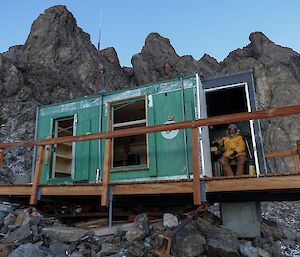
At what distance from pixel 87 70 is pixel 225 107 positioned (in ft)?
149

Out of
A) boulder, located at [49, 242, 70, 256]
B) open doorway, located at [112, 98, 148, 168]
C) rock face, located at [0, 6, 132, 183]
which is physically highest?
rock face, located at [0, 6, 132, 183]

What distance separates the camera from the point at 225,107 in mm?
11547

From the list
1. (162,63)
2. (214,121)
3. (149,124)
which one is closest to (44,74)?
(162,63)

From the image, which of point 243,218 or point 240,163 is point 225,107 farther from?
point 243,218

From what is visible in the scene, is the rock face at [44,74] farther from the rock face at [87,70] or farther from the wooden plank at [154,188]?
the wooden plank at [154,188]

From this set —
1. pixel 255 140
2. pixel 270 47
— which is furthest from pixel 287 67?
pixel 255 140

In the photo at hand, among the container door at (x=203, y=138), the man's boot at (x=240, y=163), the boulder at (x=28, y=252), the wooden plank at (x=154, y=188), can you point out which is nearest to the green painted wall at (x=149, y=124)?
the container door at (x=203, y=138)

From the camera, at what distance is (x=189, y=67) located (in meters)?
61.4

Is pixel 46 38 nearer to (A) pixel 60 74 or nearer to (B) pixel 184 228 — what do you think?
(A) pixel 60 74

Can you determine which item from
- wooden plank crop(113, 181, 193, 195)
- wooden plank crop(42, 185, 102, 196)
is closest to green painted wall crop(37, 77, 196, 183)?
wooden plank crop(113, 181, 193, 195)

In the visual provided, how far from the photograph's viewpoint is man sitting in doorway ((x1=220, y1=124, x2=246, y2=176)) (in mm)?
9188

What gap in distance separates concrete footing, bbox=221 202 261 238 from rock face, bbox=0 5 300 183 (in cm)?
2371

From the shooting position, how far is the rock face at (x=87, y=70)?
128ft

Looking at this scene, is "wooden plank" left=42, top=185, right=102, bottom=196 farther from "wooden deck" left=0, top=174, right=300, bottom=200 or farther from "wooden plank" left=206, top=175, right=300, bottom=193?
"wooden plank" left=206, top=175, right=300, bottom=193
